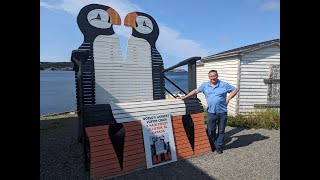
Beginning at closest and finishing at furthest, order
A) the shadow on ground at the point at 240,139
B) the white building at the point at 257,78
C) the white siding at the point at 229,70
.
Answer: the shadow on ground at the point at 240,139 < the white building at the point at 257,78 < the white siding at the point at 229,70

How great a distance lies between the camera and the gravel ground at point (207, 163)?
16.0 feet

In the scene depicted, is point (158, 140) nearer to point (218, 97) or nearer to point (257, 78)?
point (218, 97)

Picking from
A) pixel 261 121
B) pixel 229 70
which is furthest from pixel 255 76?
pixel 261 121

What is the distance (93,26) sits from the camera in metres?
7.29

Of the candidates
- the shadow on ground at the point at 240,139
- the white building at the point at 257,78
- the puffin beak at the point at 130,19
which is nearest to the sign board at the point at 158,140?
the shadow on ground at the point at 240,139

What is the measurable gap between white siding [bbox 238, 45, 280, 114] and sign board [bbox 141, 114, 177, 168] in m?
7.50

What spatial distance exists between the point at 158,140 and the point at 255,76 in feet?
27.3

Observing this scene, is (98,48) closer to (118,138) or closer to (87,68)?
(87,68)

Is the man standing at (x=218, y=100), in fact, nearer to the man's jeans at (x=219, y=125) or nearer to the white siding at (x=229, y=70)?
the man's jeans at (x=219, y=125)

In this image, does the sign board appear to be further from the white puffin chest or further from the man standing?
the white puffin chest

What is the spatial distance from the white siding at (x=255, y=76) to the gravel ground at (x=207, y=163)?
468 centimetres

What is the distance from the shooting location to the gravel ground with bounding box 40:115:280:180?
4.87 metres
